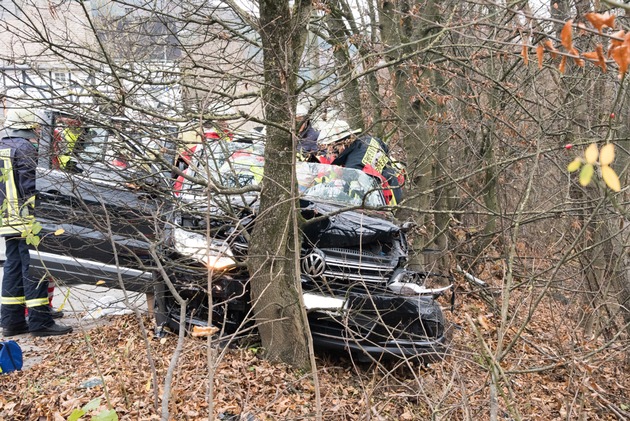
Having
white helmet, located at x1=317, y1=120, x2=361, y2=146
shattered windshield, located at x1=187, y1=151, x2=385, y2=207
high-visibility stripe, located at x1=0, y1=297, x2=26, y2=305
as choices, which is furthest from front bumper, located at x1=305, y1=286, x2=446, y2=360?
high-visibility stripe, located at x1=0, y1=297, x2=26, y2=305

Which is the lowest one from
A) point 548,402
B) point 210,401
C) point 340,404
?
point 548,402

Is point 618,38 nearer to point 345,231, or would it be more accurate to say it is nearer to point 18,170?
point 345,231

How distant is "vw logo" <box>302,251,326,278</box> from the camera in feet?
17.0

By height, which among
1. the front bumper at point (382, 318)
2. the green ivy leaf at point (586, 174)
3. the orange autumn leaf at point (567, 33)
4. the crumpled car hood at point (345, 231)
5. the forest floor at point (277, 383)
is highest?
the orange autumn leaf at point (567, 33)

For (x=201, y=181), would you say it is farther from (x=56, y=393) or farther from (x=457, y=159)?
(x=457, y=159)

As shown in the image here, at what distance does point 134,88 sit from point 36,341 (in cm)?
310

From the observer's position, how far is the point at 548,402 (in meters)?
5.41

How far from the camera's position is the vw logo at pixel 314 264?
517 centimetres

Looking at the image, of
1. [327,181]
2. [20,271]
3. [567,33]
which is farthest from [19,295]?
[567,33]

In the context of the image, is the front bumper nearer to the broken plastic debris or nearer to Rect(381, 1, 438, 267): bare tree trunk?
the broken plastic debris

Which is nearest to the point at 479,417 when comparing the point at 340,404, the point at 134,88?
the point at 340,404

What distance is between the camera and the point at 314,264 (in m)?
5.18

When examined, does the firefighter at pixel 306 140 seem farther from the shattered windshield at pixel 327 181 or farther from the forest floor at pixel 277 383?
the forest floor at pixel 277 383

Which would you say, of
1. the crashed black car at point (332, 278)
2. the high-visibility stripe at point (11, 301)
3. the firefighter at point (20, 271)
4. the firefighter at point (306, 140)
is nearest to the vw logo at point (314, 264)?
the crashed black car at point (332, 278)
